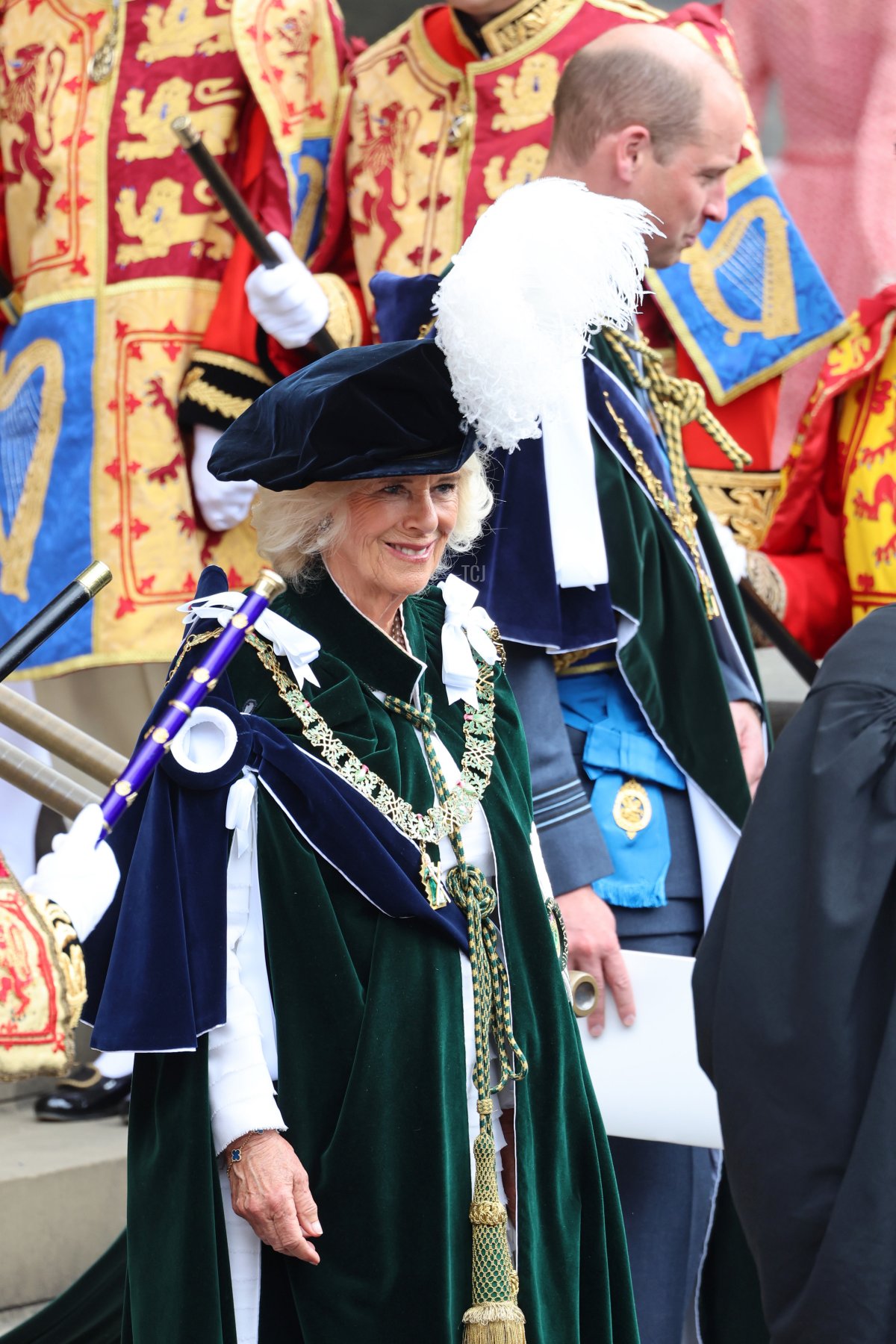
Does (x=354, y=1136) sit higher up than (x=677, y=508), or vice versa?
(x=677, y=508)

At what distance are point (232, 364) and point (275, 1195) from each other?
2194 millimetres

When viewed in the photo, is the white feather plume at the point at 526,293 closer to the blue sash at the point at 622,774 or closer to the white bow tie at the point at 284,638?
the white bow tie at the point at 284,638

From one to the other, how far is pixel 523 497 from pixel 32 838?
186 centimetres

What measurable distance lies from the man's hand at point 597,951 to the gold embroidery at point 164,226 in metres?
1.90

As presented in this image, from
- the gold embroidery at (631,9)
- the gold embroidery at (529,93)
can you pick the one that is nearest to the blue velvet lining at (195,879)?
the gold embroidery at (529,93)

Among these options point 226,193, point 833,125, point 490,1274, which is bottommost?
point 490,1274

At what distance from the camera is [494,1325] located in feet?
7.25

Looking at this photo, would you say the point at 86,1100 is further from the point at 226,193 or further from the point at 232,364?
the point at 226,193

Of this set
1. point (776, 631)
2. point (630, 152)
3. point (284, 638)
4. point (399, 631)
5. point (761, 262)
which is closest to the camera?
point (284, 638)

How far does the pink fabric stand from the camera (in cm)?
497

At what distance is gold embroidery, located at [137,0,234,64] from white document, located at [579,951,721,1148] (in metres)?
2.31

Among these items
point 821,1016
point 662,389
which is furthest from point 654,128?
point 821,1016

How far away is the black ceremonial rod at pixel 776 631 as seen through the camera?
3.78 m

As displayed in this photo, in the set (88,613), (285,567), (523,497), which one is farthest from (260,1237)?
(88,613)
